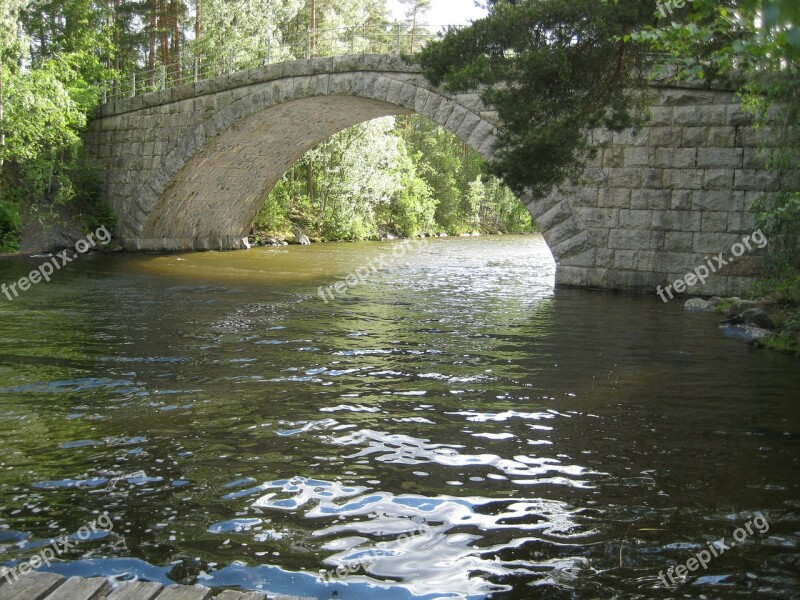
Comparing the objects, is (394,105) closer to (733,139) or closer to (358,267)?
(358,267)

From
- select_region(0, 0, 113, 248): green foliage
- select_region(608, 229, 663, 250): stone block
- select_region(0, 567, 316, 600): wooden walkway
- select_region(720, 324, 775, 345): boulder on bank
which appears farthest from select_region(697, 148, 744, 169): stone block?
select_region(0, 0, 113, 248): green foliage

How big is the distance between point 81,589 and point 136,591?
0.18m

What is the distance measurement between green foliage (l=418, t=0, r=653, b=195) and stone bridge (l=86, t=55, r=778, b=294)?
122 inches

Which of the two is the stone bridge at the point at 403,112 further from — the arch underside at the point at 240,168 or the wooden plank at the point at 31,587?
the wooden plank at the point at 31,587

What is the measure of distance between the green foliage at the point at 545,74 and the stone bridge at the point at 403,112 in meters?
3.09

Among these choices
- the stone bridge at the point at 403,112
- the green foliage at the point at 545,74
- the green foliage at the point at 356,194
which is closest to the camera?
the green foliage at the point at 545,74

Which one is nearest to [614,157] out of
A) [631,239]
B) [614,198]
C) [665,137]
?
[614,198]

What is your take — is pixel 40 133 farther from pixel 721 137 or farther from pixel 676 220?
pixel 721 137

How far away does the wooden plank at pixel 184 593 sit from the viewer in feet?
8.86

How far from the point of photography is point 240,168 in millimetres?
22031

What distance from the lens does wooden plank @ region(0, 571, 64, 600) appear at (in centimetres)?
270

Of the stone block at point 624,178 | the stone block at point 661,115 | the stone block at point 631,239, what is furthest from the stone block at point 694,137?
the stone block at point 631,239

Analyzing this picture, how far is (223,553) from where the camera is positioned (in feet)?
11.9

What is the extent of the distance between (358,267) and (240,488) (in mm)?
14854
